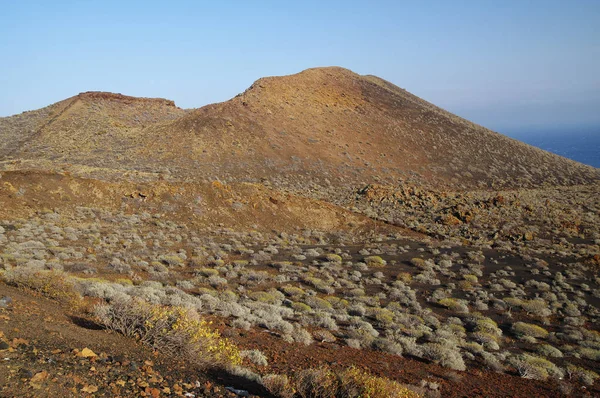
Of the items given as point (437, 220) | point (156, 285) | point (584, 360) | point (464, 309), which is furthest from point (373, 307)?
point (437, 220)

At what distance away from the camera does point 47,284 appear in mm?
9555

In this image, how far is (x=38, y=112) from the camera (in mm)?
63875

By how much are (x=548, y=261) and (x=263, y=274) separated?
15.7m

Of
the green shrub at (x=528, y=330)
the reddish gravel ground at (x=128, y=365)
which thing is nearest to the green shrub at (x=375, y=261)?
the green shrub at (x=528, y=330)

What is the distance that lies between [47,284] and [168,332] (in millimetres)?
4497

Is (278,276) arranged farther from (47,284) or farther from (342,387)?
(342,387)

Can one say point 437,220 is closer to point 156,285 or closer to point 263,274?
point 263,274

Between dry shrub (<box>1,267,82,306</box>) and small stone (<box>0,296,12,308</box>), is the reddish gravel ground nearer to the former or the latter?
small stone (<box>0,296,12,308</box>)

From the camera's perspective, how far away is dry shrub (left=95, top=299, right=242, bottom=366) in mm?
7023

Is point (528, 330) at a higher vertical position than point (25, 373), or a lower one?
lower

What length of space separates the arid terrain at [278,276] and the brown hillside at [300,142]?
0.50m

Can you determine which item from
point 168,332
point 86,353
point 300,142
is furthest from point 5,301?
point 300,142

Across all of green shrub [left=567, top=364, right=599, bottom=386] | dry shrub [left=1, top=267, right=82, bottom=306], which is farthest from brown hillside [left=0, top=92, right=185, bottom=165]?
green shrub [left=567, top=364, right=599, bottom=386]

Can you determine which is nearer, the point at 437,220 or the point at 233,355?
the point at 233,355
